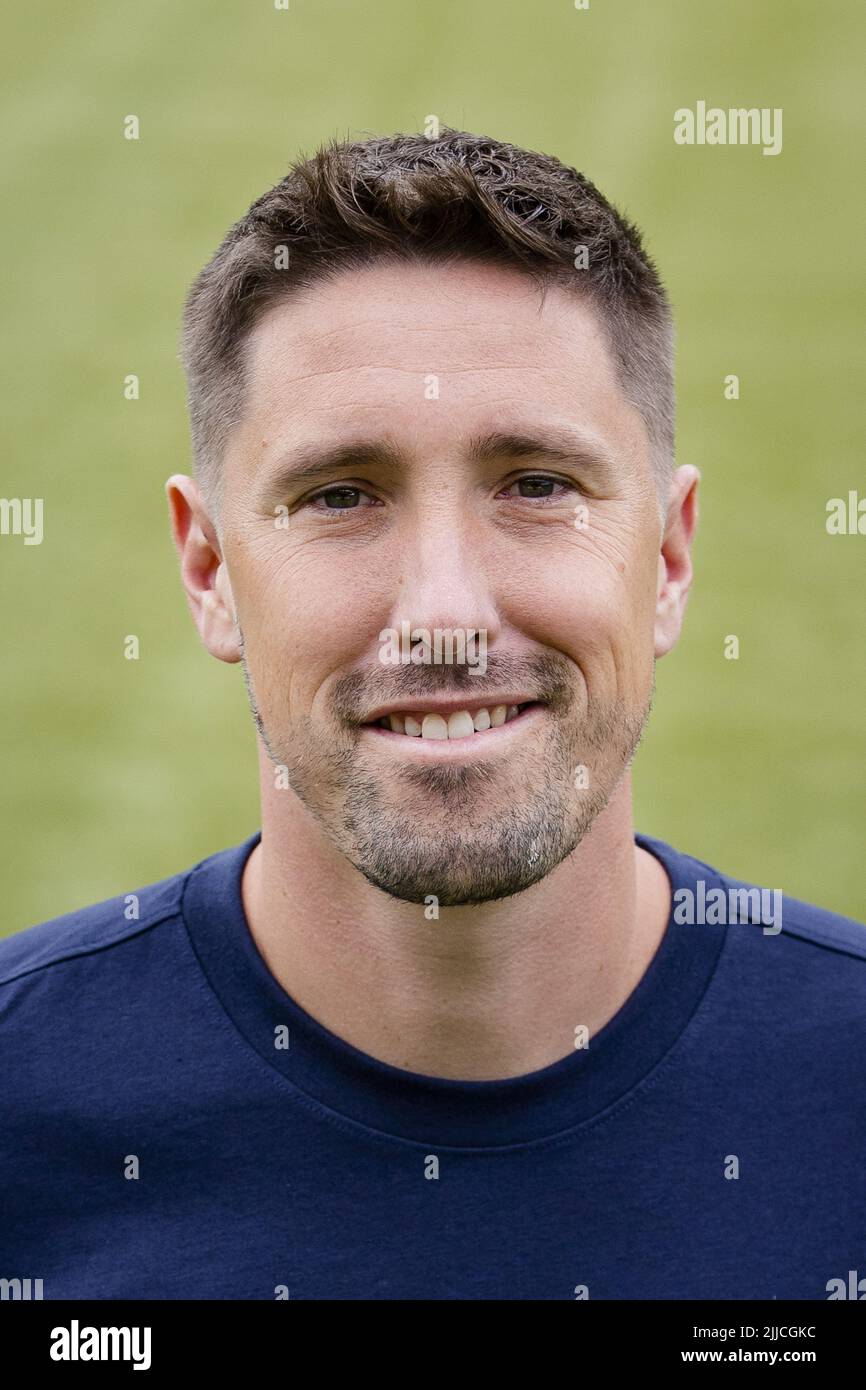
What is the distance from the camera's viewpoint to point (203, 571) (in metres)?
2.48

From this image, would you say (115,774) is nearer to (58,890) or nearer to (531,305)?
(58,890)

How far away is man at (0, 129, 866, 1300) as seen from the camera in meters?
Result: 2.10

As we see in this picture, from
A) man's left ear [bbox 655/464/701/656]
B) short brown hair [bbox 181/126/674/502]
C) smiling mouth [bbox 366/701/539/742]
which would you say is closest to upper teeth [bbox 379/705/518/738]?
smiling mouth [bbox 366/701/539/742]

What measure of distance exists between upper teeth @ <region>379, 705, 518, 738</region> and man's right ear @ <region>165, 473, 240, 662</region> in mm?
360

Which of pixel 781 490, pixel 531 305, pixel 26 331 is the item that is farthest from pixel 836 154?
pixel 531 305

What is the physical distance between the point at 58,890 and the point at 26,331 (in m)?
2.32

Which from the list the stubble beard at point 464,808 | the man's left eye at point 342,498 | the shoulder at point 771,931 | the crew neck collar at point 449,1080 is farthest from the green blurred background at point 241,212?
the man's left eye at point 342,498

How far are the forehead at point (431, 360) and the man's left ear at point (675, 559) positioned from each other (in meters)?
0.22

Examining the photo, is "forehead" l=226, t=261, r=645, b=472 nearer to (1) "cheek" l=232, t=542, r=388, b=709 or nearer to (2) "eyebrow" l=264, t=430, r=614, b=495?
(2) "eyebrow" l=264, t=430, r=614, b=495

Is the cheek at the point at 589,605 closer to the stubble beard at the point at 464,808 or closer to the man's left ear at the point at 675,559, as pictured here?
the stubble beard at the point at 464,808

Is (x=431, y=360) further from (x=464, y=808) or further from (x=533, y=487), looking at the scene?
(x=464, y=808)

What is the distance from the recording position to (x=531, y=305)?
2.21 m

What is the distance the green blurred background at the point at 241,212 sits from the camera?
5.87 m
